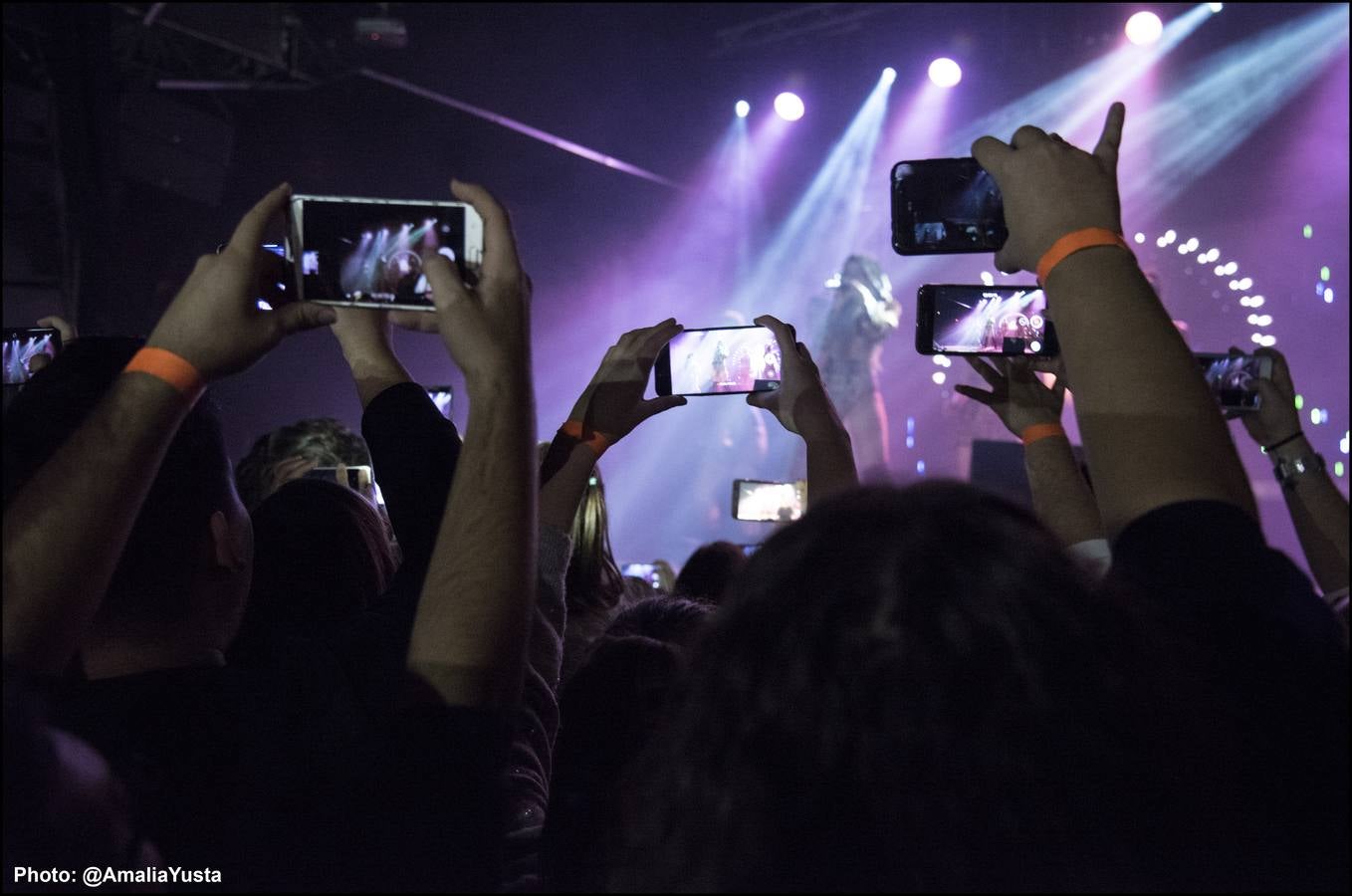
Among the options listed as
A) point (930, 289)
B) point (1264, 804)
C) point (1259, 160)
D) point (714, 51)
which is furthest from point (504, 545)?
point (1259, 160)

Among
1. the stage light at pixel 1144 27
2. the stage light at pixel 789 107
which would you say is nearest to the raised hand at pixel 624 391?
the stage light at pixel 1144 27

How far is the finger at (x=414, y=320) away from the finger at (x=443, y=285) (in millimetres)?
187

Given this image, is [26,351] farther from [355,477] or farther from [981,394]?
[981,394]

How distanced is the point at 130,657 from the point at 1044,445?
64.5 inches

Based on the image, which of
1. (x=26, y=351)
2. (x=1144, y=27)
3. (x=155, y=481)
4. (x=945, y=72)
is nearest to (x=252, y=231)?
(x=155, y=481)

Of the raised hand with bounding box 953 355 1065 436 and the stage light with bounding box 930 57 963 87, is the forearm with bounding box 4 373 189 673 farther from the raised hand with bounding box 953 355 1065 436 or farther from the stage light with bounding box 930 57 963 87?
the stage light with bounding box 930 57 963 87

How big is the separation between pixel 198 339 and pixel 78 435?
0.15m

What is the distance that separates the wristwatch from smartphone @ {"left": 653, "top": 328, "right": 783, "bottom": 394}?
107cm

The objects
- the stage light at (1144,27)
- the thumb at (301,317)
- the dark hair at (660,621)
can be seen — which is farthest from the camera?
the stage light at (1144,27)

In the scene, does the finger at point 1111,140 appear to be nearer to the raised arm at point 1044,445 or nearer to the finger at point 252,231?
the raised arm at point 1044,445

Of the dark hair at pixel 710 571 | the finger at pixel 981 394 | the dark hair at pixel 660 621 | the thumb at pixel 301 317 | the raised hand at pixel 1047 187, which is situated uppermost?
the raised hand at pixel 1047 187

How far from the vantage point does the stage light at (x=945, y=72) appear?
932 centimetres

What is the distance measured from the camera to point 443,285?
1098 millimetres

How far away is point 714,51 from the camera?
963 cm
